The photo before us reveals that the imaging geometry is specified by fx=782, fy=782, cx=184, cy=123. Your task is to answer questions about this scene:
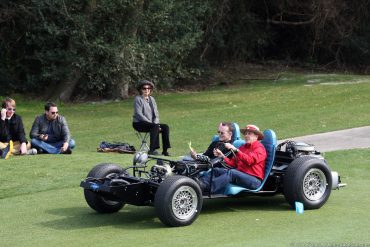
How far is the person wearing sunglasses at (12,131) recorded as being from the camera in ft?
51.4

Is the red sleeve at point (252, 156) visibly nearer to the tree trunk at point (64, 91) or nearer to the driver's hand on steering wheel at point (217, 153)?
the driver's hand on steering wheel at point (217, 153)

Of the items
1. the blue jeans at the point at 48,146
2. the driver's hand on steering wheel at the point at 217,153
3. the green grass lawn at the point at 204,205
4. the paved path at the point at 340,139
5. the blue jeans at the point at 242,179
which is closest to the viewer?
the green grass lawn at the point at 204,205

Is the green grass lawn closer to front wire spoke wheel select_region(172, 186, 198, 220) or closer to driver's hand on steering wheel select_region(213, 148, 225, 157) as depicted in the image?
front wire spoke wheel select_region(172, 186, 198, 220)

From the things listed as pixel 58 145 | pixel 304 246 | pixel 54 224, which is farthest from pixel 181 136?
pixel 304 246

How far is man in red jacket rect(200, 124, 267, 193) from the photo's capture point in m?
10.1

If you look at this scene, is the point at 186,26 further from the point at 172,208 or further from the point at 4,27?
the point at 172,208

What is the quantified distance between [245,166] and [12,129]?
697 cm

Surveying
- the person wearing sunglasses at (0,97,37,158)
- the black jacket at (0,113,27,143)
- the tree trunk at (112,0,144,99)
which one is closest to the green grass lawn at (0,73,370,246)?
the person wearing sunglasses at (0,97,37,158)

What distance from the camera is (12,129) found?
15.8 m

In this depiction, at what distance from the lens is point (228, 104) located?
→ 89.1 feet

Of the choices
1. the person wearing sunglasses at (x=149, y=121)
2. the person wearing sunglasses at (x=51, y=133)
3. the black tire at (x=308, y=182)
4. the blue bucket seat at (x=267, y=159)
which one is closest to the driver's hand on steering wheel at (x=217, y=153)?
the blue bucket seat at (x=267, y=159)

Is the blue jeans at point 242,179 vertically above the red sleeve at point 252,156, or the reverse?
the red sleeve at point 252,156

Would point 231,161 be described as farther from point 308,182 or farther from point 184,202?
point 184,202

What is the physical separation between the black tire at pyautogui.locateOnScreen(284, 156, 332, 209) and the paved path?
6116 millimetres
